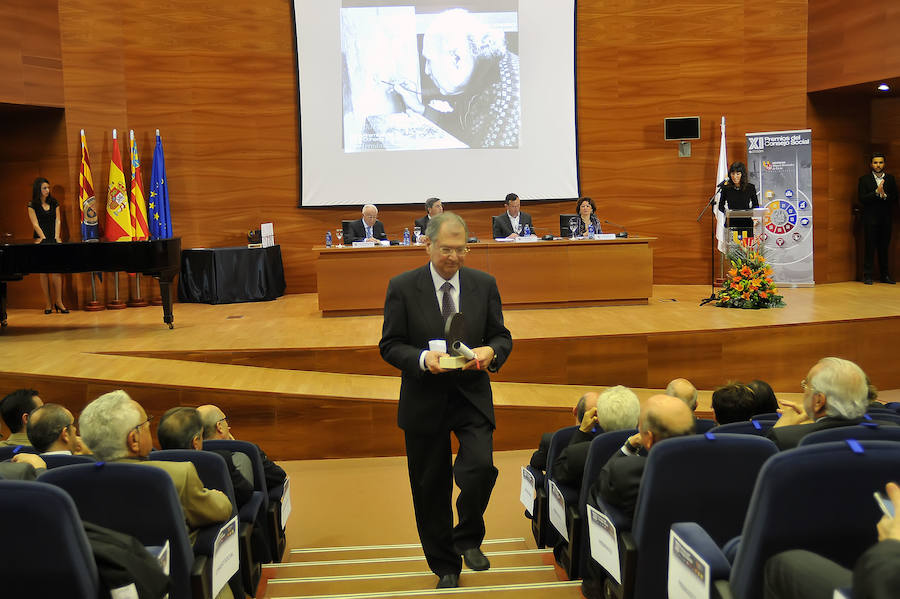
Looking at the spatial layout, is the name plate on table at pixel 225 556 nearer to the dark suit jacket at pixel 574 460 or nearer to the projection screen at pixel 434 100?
the dark suit jacket at pixel 574 460

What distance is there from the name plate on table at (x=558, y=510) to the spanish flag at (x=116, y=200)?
26.0 feet

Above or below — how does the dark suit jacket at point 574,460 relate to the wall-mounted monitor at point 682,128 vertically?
below

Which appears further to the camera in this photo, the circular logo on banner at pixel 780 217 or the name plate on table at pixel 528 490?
the circular logo on banner at pixel 780 217

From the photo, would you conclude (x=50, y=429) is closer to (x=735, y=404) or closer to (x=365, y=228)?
(x=735, y=404)

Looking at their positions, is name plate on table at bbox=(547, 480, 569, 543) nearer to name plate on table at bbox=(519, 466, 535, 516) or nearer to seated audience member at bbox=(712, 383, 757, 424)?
name plate on table at bbox=(519, 466, 535, 516)

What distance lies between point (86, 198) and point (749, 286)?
7.48 metres

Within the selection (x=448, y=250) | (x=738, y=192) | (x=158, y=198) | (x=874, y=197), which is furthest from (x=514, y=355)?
(x=874, y=197)

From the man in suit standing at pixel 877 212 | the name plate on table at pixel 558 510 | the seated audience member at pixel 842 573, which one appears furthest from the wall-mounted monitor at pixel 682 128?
the seated audience member at pixel 842 573

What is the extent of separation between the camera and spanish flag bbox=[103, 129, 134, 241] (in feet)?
32.5

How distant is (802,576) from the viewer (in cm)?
159

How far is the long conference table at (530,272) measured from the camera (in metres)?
8.59

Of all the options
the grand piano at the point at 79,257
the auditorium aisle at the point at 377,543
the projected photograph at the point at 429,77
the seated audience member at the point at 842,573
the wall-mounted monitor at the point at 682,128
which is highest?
the projected photograph at the point at 429,77

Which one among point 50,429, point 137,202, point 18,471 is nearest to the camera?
point 18,471

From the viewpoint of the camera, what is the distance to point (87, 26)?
9.90m
